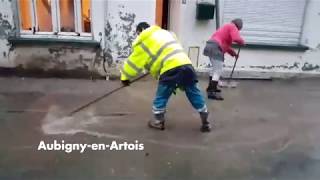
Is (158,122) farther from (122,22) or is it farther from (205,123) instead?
(122,22)

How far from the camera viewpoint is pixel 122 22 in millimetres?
7523

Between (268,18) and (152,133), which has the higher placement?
(268,18)

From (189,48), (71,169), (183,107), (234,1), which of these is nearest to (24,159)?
(71,169)

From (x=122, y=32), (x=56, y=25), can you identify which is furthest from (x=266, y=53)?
(x=56, y=25)

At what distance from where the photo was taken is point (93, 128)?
18.7 ft

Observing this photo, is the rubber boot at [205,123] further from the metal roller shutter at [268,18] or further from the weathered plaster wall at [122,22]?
the metal roller shutter at [268,18]

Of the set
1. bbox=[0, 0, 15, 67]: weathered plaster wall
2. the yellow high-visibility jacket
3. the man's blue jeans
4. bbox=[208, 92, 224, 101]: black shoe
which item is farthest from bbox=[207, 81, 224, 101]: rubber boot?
bbox=[0, 0, 15, 67]: weathered plaster wall

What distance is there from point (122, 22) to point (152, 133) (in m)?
2.65

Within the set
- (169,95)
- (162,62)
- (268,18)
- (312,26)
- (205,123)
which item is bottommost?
(205,123)

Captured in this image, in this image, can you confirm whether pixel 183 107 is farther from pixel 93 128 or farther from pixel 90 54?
pixel 90 54

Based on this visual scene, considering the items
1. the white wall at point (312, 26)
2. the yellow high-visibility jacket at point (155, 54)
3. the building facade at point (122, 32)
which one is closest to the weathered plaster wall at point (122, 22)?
the building facade at point (122, 32)

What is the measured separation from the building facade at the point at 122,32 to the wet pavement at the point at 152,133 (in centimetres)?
39

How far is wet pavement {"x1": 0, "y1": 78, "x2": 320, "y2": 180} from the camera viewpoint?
4.76m

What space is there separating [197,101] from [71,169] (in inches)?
73.7
